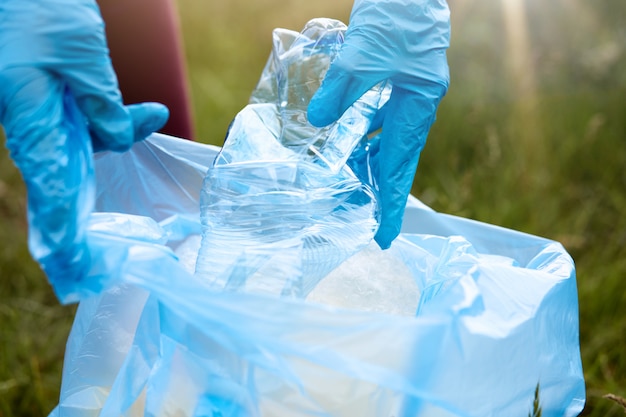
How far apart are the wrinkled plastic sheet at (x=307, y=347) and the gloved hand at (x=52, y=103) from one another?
7 centimetres

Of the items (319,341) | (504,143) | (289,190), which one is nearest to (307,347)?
(319,341)

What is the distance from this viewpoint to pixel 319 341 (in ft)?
2.65

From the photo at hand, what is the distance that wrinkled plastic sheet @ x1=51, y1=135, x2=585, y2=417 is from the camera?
80 centimetres

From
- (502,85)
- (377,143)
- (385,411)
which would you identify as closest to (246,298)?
(385,411)

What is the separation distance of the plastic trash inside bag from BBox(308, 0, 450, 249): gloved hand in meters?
0.14

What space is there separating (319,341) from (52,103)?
392 mm

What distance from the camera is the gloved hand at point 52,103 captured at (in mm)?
735

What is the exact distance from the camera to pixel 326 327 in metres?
0.80

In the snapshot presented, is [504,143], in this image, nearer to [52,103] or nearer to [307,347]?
[307,347]

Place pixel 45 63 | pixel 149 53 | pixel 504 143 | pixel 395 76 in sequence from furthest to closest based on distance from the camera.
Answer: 1. pixel 504 143
2. pixel 149 53
3. pixel 395 76
4. pixel 45 63

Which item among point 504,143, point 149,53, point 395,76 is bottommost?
point 504,143

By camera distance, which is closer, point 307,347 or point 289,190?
point 307,347

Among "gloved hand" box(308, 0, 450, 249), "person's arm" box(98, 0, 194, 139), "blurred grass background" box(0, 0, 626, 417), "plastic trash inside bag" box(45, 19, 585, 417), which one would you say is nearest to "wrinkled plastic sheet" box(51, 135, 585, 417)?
"plastic trash inside bag" box(45, 19, 585, 417)

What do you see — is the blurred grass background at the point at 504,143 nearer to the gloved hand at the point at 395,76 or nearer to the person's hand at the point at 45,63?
the gloved hand at the point at 395,76
